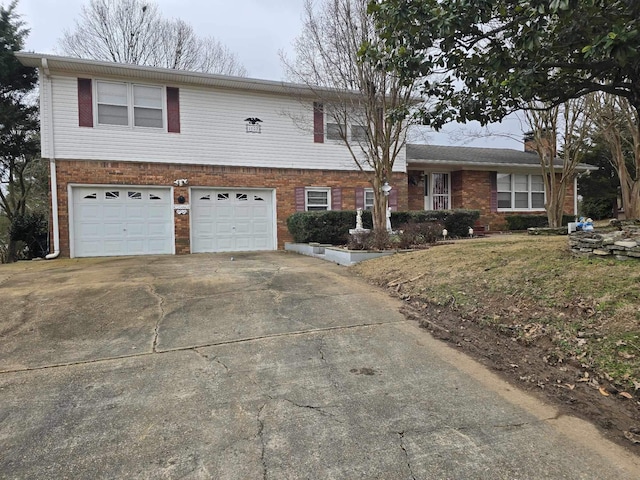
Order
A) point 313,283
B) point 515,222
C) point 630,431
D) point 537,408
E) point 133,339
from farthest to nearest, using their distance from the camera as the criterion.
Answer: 1. point 515,222
2. point 313,283
3. point 133,339
4. point 537,408
5. point 630,431

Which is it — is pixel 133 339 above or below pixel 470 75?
below

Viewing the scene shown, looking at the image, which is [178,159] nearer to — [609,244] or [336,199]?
[336,199]

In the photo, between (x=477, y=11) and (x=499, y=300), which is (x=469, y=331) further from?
(x=477, y=11)

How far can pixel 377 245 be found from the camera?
9.55m

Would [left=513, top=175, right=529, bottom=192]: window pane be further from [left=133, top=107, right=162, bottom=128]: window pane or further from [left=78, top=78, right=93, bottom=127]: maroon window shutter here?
[left=78, top=78, right=93, bottom=127]: maroon window shutter

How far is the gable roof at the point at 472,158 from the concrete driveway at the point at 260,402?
38.5 feet

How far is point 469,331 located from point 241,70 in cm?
2240

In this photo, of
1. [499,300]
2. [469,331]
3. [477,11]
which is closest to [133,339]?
[469,331]

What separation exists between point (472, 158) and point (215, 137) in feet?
36.8

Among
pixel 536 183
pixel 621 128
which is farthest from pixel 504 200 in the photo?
pixel 621 128

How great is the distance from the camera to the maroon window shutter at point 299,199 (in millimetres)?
13609

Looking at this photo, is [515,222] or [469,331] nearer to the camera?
[469,331]

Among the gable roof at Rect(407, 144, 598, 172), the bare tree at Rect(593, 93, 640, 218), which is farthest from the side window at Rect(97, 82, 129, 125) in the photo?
the bare tree at Rect(593, 93, 640, 218)

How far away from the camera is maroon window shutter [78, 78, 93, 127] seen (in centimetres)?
1117
